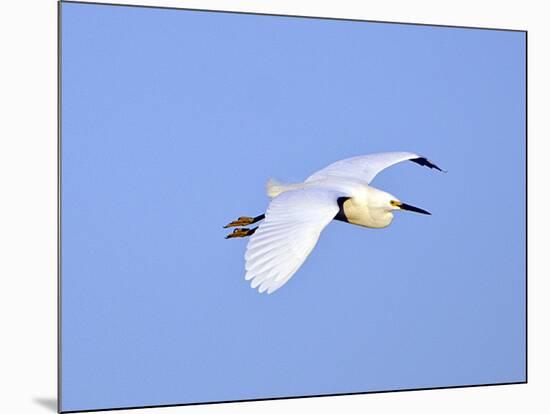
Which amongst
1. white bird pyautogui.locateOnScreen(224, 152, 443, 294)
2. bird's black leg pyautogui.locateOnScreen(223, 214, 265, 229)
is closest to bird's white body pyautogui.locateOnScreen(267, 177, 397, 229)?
white bird pyautogui.locateOnScreen(224, 152, 443, 294)

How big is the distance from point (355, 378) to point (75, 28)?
A: 1726 mm

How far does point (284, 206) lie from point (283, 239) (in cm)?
34

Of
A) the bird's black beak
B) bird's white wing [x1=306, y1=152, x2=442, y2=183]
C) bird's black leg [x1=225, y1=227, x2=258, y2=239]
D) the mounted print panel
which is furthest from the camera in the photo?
the bird's black beak

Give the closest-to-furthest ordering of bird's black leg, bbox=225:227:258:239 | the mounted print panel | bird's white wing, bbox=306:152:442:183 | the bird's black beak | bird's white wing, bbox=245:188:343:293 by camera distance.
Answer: bird's white wing, bbox=245:188:343:293, the mounted print panel, bird's black leg, bbox=225:227:258:239, bird's white wing, bbox=306:152:442:183, the bird's black beak

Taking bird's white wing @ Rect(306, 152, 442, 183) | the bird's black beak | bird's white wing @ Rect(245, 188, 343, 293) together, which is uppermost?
bird's white wing @ Rect(306, 152, 442, 183)

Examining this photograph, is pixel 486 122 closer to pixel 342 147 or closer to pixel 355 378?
pixel 342 147

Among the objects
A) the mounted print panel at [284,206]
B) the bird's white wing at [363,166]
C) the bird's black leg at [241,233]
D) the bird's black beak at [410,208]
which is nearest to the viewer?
the mounted print panel at [284,206]

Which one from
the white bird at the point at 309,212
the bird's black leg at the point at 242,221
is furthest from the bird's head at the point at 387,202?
the bird's black leg at the point at 242,221

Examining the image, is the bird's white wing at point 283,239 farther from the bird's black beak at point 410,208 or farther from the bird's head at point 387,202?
the bird's black beak at point 410,208

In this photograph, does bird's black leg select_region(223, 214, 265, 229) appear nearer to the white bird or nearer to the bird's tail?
the white bird

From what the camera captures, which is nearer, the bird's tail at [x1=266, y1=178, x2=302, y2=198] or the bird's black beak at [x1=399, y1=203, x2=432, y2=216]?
the bird's tail at [x1=266, y1=178, x2=302, y2=198]

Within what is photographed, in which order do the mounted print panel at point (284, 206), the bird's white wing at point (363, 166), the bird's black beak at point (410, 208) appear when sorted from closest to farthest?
the mounted print panel at point (284, 206) < the bird's white wing at point (363, 166) < the bird's black beak at point (410, 208)

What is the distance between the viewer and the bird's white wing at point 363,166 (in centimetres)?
468

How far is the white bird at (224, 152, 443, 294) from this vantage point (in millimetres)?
3939
